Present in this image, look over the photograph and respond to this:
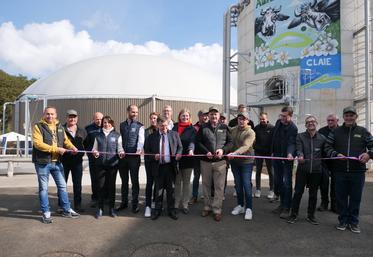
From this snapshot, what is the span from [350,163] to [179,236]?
282cm

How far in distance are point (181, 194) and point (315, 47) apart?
41.2 feet

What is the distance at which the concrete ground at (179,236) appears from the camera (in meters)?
4.47

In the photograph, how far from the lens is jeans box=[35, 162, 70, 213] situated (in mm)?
5707

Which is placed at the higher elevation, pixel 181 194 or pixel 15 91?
pixel 15 91

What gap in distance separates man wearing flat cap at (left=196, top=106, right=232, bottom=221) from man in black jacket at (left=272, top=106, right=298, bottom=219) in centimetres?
109

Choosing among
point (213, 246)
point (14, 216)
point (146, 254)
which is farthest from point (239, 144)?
point (14, 216)

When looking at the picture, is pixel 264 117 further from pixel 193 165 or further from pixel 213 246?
pixel 213 246

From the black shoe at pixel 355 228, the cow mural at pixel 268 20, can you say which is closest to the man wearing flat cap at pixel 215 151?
the black shoe at pixel 355 228

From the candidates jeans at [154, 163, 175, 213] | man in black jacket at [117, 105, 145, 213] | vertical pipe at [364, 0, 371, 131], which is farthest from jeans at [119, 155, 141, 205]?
vertical pipe at [364, 0, 371, 131]

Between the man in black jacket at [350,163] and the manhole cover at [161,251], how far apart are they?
263 centimetres

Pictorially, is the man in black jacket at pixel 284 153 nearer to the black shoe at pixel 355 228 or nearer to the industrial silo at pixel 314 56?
the black shoe at pixel 355 228

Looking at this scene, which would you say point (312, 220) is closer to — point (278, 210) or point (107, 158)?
point (278, 210)

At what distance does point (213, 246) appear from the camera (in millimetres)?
4645

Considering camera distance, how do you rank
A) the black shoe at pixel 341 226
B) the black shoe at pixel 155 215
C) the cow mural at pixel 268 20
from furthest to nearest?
the cow mural at pixel 268 20
the black shoe at pixel 155 215
the black shoe at pixel 341 226
